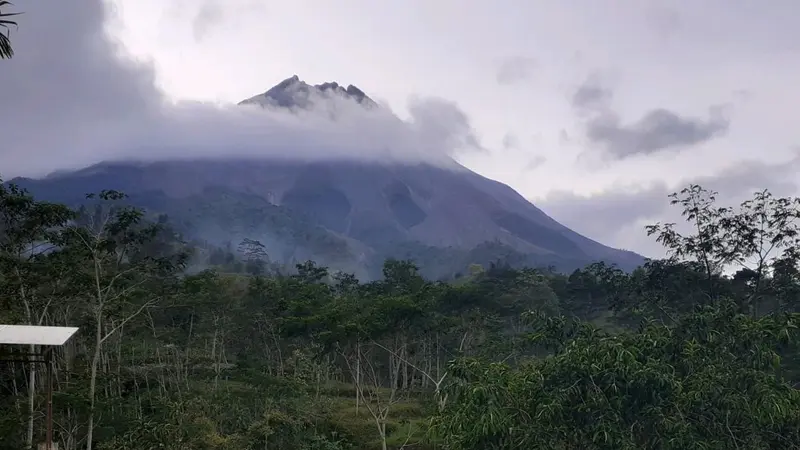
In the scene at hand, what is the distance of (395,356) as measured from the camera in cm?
2444

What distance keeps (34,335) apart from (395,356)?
17.2 m

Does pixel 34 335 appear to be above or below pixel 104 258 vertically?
below

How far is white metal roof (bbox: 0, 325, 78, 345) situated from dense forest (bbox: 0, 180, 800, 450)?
6177mm

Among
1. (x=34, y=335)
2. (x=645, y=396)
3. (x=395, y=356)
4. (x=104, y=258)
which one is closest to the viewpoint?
(x=34, y=335)

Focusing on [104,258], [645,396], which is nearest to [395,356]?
[104,258]

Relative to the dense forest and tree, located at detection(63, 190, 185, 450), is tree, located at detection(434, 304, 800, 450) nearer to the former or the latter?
the dense forest

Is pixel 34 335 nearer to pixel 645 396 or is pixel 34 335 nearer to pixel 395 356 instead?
pixel 645 396

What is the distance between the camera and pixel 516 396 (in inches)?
428

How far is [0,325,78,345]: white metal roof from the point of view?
8.12 m

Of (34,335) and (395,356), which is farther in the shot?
(395,356)

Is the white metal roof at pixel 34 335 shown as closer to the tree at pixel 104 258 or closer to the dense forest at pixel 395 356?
the dense forest at pixel 395 356

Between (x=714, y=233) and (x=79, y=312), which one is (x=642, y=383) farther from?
(x=79, y=312)

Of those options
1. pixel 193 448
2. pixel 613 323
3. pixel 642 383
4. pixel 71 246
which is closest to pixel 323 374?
pixel 193 448

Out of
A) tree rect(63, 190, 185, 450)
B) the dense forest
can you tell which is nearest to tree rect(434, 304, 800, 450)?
the dense forest
